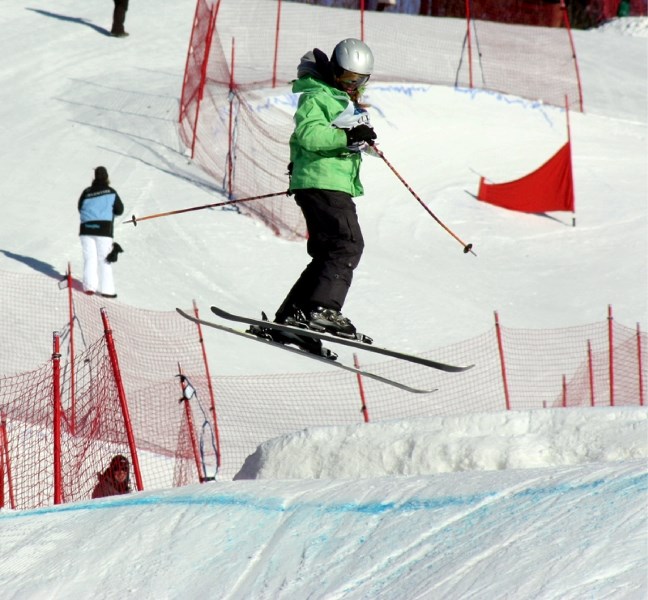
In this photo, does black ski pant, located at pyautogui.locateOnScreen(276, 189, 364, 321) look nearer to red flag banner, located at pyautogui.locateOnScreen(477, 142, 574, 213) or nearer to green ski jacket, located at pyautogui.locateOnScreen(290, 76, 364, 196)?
green ski jacket, located at pyautogui.locateOnScreen(290, 76, 364, 196)

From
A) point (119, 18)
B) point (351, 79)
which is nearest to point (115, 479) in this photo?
point (351, 79)

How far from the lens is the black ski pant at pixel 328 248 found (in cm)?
708

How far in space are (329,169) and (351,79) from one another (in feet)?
1.67

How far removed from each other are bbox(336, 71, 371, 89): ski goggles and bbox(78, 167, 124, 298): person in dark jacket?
650 cm

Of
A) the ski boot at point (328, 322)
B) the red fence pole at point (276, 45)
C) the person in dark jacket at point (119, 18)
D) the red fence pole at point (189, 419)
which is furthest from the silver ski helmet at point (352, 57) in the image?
the person in dark jacket at point (119, 18)

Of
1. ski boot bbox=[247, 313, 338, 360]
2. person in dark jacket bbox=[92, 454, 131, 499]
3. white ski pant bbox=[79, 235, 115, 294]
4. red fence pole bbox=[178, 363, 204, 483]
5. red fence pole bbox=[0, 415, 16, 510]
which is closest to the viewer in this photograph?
ski boot bbox=[247, 313, 338, 360]

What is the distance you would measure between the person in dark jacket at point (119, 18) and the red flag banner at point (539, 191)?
7854mm

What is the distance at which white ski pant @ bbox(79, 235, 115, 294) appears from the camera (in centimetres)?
1295

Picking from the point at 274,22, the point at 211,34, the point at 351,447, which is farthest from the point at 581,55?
the point at 351,447

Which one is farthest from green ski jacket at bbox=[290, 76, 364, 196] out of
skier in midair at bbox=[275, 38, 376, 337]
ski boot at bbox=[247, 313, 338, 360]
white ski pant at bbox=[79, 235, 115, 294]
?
white ski pant at bbox=[79, 235, 115, 294]

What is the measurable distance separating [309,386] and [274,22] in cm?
1078

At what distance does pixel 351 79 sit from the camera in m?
6.87

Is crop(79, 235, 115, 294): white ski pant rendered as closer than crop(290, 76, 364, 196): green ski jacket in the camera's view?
No

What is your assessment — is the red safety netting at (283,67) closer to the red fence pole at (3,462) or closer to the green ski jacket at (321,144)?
the red fence pole at (3,462)
